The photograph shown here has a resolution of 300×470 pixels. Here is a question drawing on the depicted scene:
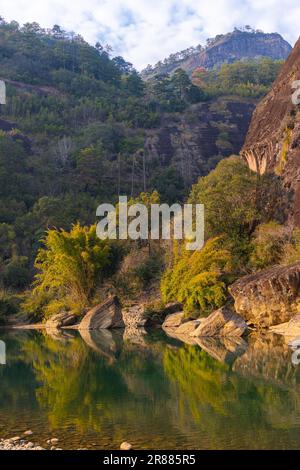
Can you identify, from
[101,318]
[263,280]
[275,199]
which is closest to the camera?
[263,280]

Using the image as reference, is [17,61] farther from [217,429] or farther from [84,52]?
[217,429]

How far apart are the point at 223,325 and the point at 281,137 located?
14.0 metres

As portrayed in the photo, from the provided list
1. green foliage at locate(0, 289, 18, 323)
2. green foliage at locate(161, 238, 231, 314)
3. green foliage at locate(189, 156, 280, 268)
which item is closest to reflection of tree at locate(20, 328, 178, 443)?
green foliage at locate(161, 238, 231, 314)

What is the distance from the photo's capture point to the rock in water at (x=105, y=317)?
2528cm

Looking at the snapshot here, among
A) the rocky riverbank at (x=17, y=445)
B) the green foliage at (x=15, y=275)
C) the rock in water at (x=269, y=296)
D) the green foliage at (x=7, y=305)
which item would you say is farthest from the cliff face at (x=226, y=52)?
the rocky riverbank at (x=17, y=445)

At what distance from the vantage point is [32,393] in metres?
11.4

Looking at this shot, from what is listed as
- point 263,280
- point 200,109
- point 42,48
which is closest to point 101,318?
point 263,280

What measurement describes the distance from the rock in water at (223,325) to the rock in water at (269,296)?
778mm

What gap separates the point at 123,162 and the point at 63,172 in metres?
6.49

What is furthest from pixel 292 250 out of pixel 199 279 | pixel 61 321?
pixel 61 321

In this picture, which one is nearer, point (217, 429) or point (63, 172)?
point (217, 429)

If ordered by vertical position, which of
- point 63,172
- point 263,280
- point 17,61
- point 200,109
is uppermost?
point 17,61

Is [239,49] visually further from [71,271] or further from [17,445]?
[17,445]

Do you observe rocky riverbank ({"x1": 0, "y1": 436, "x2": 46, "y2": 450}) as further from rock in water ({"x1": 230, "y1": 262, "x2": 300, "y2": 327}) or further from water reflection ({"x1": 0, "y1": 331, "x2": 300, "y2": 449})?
rock in water ({"x1": 230, "y1": 262, "x2": 300, "y2": 327})
